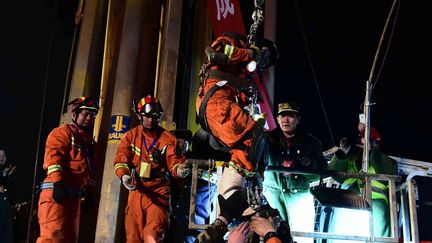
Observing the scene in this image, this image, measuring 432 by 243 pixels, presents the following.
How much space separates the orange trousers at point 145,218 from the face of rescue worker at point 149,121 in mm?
848

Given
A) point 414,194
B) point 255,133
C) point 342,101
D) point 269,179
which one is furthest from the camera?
point 342,101

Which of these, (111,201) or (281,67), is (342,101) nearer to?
(281,67)

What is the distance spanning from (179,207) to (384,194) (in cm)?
260

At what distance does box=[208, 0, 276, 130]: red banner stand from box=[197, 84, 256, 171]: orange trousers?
13.3 ft

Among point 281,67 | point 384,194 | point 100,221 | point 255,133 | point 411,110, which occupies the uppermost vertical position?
point 281,67

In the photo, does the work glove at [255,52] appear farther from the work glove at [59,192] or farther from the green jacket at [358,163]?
the work glove at [59,192]

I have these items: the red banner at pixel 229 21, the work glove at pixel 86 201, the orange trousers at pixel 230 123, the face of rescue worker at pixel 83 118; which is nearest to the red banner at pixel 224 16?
the red banner at pixel 229 21

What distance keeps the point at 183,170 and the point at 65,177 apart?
4.68 ft

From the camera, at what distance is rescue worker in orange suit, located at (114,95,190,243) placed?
5492mm

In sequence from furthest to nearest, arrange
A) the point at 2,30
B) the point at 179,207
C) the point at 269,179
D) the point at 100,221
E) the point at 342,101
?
the point at 342,101 → the point at 2,30 → the point at 100,221 → the point at 179,207 → the point at 269,179

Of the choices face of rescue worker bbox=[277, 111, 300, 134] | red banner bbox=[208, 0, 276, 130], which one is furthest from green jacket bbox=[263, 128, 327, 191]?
red banner bbox=[208, 0, 276, 130]

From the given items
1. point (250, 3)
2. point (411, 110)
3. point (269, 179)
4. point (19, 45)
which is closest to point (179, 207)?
point (269, 179)

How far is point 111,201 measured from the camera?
23.5 feet

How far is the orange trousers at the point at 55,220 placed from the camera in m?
5.30
